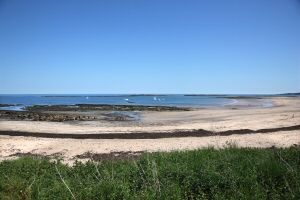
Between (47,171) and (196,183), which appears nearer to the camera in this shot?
(196,183)

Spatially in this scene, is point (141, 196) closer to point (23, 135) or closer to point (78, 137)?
point (78, 137)

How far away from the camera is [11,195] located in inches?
208

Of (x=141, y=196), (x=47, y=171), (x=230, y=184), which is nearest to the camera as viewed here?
(x=141, y=196)

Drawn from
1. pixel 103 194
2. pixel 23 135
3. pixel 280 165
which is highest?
pixel 280 165

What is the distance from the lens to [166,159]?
741 cm

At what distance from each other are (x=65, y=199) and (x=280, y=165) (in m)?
Result: 5.67

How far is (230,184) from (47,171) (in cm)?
588

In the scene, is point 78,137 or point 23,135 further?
point 23,135

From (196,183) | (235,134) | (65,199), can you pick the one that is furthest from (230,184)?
(235,134)

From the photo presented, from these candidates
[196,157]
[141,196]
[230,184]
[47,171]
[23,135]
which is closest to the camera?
[141,196]

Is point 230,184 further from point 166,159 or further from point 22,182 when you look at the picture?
point 22,182

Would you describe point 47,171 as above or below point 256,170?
below

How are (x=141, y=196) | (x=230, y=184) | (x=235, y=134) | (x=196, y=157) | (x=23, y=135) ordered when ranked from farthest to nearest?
(x=23, y=135) < (x=235, y=134) < (x=196, y=157) < (x=230, y=184) < (x=141, y=196)

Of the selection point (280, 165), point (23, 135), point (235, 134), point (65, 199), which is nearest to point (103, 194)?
point (65, 199)
